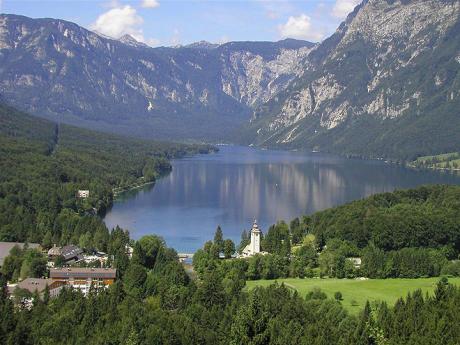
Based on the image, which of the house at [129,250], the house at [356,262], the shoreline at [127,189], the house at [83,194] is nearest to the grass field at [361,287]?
the house at [356,262]

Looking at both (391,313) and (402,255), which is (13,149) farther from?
(391,313)

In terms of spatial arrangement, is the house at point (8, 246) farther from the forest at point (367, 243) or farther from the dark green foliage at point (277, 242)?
the dark green foliage at point (277, 242)

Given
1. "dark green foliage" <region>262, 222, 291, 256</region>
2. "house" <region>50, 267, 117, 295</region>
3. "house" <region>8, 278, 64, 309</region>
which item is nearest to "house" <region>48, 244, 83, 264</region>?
"house" <region>50, 267, 117, 295</region>

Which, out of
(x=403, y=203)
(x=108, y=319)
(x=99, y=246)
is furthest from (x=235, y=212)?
(x=108, y=319)

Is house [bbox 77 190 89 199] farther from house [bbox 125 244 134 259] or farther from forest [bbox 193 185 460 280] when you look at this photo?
house [bbox 125 244 134 259]

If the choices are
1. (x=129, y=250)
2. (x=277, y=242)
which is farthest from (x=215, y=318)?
(x=277, y=242)
